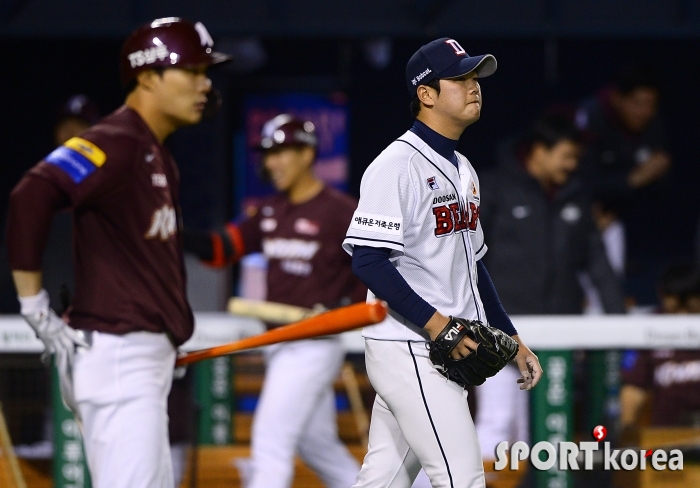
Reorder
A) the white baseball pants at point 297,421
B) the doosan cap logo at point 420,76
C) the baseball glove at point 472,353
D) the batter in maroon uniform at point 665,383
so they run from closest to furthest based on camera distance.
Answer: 1. the baseball glove at point 472,353
2. the doosan cap logo at point 420,76
3. the white baseball pants at point 297,421
4. the batter in maroon uniform at point 665,383

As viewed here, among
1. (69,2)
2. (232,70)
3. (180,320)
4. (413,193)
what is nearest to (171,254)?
(180,320)

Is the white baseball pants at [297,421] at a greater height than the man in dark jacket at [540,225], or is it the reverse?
the man in dark jacket at [540,225]

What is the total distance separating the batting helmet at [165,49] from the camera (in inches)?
123

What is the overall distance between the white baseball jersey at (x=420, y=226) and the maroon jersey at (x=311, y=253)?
172 cm

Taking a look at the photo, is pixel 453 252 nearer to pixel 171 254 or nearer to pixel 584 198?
pixel 171 254

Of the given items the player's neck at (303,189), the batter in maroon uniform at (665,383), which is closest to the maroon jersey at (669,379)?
the batter in maroon uniform at (665,383)

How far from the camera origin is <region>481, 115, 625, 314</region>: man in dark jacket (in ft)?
17.0

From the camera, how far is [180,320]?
3098 millimetres

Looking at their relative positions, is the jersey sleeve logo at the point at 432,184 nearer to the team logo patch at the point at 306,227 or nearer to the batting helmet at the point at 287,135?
the team logo patch at the point at 306,227

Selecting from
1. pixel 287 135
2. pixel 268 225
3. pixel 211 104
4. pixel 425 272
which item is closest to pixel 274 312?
pixel 268 225

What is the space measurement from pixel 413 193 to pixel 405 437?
0.57m

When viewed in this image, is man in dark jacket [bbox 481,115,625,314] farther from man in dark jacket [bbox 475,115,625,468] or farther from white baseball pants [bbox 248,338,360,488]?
white baseball pants [bbox 248,338,360,488]

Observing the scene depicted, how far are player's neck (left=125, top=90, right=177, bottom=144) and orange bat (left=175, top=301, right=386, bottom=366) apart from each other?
0.63 metres

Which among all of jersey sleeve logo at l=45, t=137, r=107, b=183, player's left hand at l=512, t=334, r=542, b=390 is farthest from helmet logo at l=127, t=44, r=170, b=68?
player's left hand at l=512, t=334, r=542, b=390
